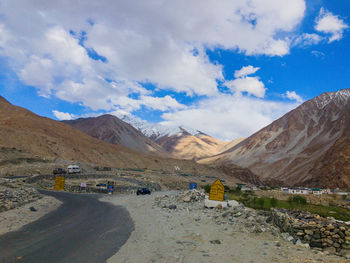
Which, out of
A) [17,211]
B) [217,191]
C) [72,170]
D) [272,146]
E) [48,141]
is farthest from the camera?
[272,146]

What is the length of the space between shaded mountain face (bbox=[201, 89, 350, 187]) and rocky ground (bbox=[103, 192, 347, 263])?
90.7 meters

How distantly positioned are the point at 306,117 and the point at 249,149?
137ft

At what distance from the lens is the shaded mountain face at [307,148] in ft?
323

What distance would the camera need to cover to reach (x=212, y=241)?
34.4 ft

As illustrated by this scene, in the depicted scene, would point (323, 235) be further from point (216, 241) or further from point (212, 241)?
point (212, 241)

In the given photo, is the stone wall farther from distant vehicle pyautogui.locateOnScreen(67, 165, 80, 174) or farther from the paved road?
distant vehicle pyautogui.locateOnScreen(67, 165, 80, 174)

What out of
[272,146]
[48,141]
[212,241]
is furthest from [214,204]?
[272,146]

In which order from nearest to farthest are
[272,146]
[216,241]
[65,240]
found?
[65,240] → [216,241] → [272,146]

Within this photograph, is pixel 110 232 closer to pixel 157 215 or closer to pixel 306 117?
pixel 157 215

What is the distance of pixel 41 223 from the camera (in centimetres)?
1342

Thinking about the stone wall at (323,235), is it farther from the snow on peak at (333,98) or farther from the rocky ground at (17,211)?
the snow on peak at (333,98)

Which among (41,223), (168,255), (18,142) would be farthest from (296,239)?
(18,142)

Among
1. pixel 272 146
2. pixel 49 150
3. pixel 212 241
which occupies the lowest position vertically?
pixel 212 241

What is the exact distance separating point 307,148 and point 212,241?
472 ft
